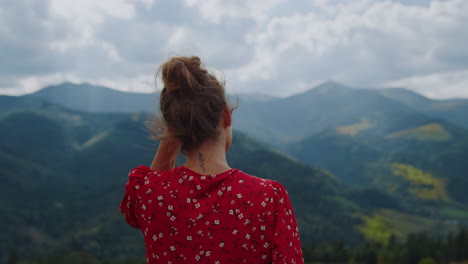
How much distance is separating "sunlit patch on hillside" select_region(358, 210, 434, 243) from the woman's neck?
139 meters

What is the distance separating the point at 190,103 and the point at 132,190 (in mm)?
626

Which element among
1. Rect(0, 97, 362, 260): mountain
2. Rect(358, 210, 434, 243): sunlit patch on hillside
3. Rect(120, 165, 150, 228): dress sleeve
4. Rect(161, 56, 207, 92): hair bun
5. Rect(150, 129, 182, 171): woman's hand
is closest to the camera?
Rect(161, 56, 207, 92): hair bun

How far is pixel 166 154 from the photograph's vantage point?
252 centimetres

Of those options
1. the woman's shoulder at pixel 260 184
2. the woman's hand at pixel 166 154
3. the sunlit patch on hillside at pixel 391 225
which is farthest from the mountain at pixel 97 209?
the woman's shoulder at pixel 260 184

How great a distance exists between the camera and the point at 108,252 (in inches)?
4382

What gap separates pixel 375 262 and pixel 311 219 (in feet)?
208

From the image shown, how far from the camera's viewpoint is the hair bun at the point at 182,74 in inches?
85.9

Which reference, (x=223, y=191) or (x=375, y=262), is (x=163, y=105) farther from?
(x=375, y=262)

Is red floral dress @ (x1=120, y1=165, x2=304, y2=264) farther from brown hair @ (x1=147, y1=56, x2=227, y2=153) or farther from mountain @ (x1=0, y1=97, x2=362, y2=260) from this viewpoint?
mountain @ (x1=0, y1=97, x2=362, y2=260)

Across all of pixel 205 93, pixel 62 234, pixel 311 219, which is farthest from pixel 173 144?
pixel 62 234

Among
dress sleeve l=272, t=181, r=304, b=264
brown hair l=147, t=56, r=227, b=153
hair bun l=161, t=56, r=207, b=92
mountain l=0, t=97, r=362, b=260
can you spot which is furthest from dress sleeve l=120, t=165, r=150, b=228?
mountain l=0, t=97, r=362, b=260

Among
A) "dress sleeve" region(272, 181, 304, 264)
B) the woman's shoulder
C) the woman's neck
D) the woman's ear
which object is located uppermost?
the woman's ear

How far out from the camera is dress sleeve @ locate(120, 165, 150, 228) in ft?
7.63

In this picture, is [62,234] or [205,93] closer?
[205,93]
